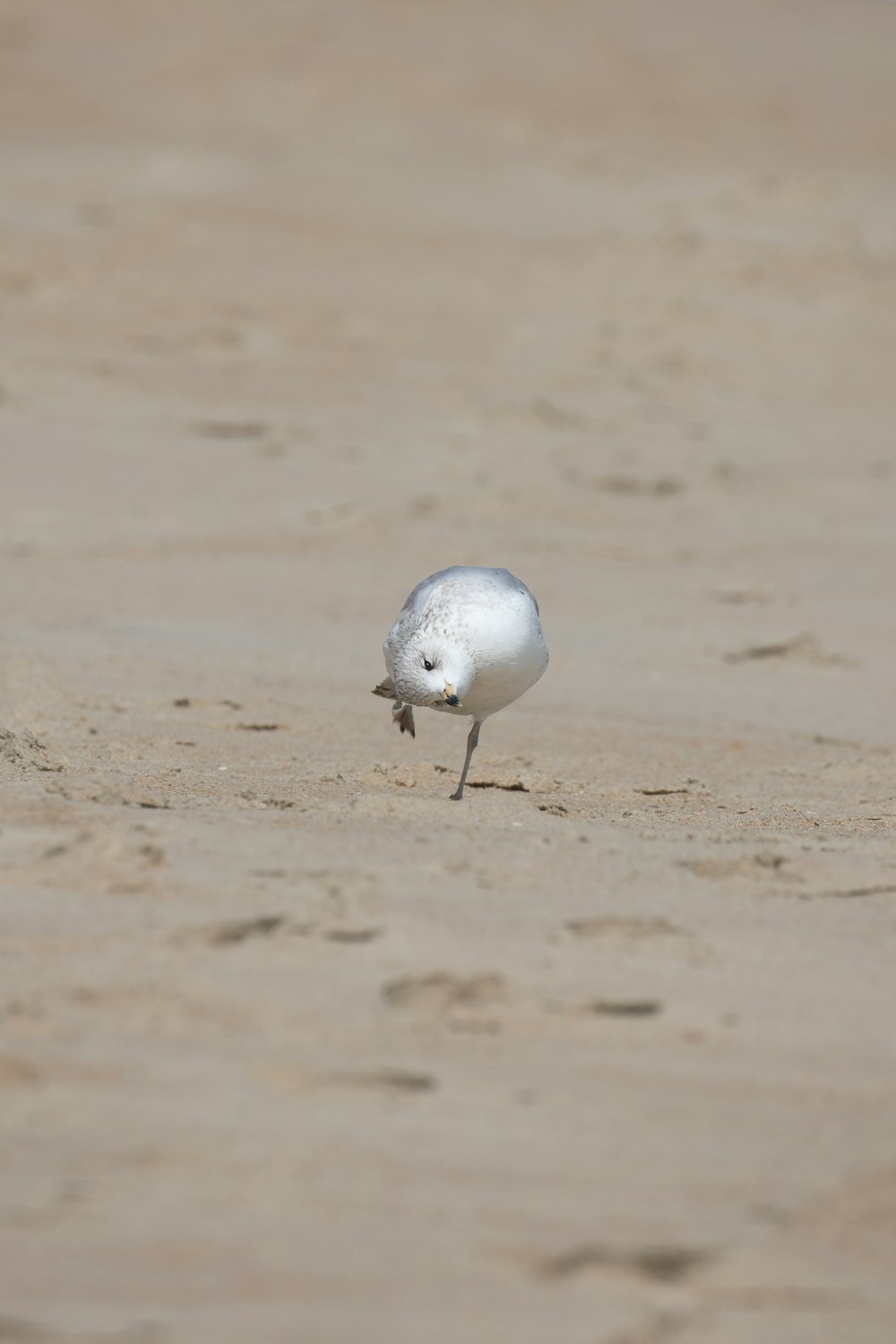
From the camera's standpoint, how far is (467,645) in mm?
5855

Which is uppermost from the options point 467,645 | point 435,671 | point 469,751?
point 467,645

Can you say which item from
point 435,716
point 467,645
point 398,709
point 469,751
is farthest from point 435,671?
point 435,716

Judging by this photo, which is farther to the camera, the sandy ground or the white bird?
the white bird

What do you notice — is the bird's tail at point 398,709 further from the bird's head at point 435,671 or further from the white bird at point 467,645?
the bird's head at point 435,671

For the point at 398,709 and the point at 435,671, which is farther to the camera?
the point at 398,709

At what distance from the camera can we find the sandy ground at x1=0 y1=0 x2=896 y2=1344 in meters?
3.10

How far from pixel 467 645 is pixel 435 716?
1926mm

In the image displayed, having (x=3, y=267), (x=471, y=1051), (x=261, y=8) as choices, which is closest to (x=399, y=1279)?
(x=471, y=1051)

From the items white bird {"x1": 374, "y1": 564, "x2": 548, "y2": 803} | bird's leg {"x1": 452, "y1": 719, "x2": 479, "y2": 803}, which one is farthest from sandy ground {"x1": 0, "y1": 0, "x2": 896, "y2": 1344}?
white bird {"x1": 374, "y1": 564, "x2": 548, "y2": 803}

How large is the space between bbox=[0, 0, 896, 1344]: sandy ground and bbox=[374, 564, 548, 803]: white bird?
0.38 m

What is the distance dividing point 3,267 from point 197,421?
309cm

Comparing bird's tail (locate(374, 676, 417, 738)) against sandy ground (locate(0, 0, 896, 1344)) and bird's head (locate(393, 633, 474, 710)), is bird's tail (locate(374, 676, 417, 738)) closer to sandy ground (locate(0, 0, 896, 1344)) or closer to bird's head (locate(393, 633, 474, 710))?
sandy ground (locate(0, 0, 896, 1344))

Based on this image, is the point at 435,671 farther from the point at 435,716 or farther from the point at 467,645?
the point at 435,716

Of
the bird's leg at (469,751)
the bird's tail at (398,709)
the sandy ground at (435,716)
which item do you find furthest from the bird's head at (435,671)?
the bird's tail at (398,709)
